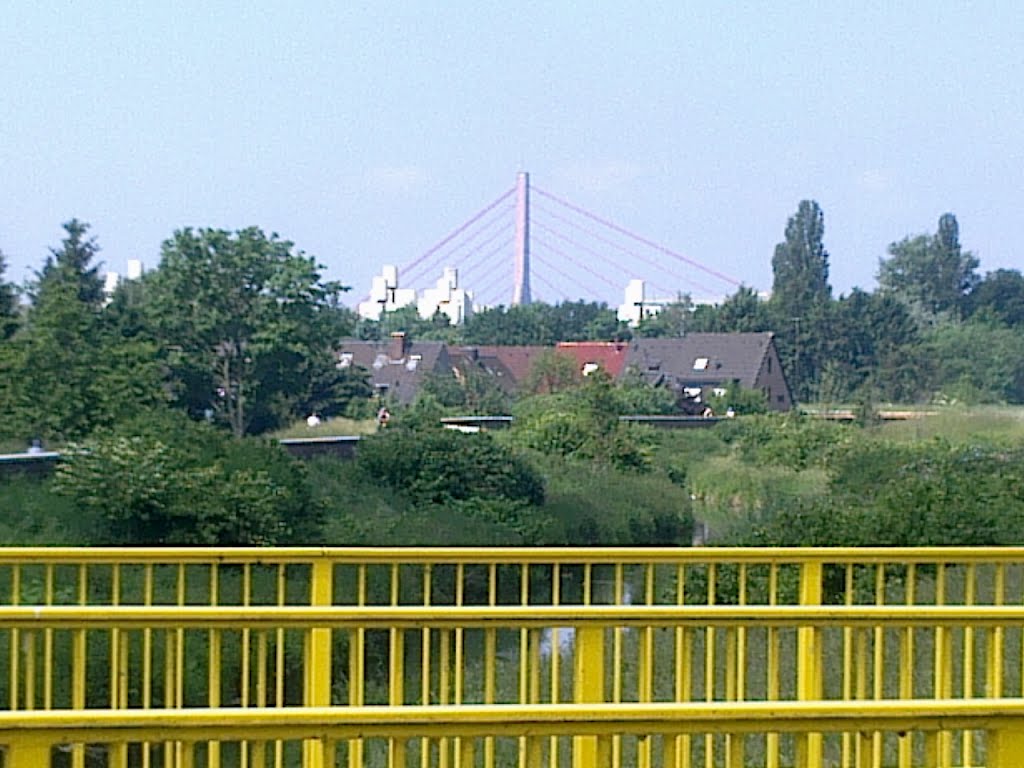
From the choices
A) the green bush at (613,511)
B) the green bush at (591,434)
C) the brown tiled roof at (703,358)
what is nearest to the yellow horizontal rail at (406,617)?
the green bush at (613,511)

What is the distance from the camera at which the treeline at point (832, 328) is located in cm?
5634

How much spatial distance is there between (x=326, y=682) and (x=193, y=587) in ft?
32.1

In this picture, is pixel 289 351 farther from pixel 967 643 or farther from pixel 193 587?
pixel 967 643

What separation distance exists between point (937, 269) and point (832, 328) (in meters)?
31.8

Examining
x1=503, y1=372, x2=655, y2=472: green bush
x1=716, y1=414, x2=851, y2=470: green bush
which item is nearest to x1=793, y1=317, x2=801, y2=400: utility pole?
x1=716, y1=414, x2=851, y2=470: green bush

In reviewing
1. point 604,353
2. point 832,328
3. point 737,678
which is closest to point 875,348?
point 832,328

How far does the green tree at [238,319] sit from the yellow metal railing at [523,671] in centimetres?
2785

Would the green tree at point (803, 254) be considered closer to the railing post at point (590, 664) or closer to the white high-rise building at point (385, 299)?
the white high-rise building at point (385, 299)

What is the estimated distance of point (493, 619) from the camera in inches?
173

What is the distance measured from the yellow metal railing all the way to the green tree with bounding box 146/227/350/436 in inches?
1096

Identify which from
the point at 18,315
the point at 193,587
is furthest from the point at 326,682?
the point at 18,315

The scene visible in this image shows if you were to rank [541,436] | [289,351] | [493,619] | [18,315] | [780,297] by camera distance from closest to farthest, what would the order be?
1. [493,619]
2. [541,436]
3. [18,315]
4. [289,351]
5. [780,297]

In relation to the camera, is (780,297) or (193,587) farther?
(780,297)

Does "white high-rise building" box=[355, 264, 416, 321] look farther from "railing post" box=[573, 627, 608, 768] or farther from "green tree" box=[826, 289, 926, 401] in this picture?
"railing post" box=[573, 627, 608, 768]
